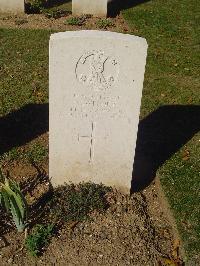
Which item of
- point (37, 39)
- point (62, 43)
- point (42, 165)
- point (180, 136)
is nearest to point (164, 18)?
point (37, 39)

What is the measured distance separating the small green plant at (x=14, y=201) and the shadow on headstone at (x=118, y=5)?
7539mm

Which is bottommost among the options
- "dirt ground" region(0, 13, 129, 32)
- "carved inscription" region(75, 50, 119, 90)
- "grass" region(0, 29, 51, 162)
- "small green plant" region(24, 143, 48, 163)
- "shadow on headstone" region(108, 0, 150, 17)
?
"shadow on headstone" region(108, 0, 150, 17)

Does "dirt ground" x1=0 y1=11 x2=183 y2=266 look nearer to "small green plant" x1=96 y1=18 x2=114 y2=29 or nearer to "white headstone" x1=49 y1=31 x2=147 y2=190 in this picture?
"white headstone" x1=49 y1=31 x2=147 y2=190

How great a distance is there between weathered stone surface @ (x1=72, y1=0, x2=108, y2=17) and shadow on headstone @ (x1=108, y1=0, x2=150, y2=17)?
14.3 inches

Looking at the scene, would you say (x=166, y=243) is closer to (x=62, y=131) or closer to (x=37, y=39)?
(x=62, y=131)

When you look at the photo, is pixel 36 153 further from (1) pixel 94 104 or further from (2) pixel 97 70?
(2) pixel 97 70

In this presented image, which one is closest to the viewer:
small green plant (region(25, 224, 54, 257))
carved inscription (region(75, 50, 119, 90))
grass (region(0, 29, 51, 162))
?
carved inscription (region(75, 50, 119, 90))

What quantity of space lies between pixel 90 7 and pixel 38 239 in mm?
7403

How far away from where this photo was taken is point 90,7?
11.1 m

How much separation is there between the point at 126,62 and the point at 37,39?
5.59 metres

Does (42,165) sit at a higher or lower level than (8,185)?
lower

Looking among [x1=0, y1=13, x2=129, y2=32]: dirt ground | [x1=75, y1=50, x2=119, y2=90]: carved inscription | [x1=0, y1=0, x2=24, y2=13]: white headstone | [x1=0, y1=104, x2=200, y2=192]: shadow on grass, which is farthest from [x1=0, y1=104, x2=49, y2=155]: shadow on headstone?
[x1=0, y1=0, x2=24, y2=13]: white headstone

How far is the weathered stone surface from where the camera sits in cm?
1103

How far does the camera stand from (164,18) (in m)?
11.6
